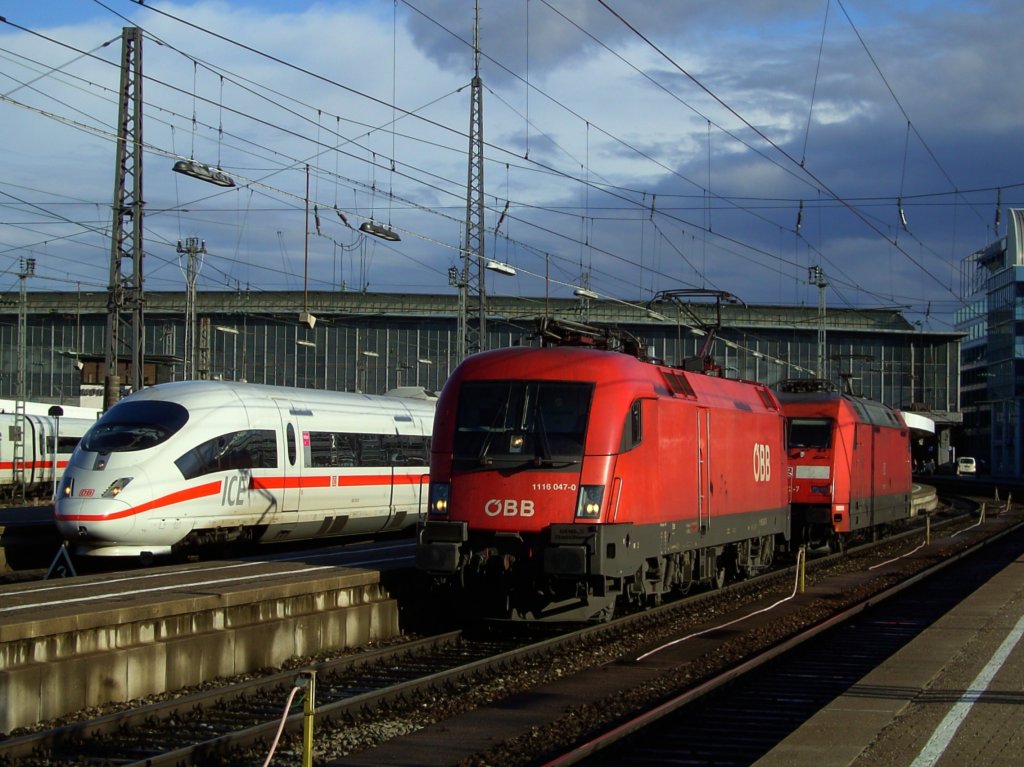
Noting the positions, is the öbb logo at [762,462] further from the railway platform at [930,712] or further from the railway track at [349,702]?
the railway platform at [930,712]

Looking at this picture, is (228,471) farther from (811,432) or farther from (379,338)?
(379,338)

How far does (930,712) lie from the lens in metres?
9.95

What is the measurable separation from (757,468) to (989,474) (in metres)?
91.8

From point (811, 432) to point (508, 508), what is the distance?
1488cm

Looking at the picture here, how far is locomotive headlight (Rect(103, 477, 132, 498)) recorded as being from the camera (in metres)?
18.5

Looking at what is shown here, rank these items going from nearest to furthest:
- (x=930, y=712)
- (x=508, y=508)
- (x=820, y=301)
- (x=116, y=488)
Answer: (x=930, y=712) < (x=508, y=508) < (x=116, y=488) < (x=820, y=301)

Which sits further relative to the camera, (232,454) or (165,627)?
(232,454)

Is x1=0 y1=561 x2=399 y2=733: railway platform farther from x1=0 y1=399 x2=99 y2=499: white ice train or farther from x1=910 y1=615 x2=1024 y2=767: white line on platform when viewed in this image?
x1=0 y1=399 x2=99 y2=499: white ice train

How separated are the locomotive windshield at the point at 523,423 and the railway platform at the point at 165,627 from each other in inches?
90.0

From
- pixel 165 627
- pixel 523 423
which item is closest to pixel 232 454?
pixel 523 423

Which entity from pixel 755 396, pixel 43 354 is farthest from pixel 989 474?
pixel 755 396

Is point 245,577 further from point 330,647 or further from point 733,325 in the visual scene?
point 733,325

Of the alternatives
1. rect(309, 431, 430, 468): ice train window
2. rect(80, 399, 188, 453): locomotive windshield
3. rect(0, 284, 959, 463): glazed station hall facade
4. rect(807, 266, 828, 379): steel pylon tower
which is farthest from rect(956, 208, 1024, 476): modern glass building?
rect(80, 399, 188, 453): locomotive windshield

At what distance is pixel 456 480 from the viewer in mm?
14867
